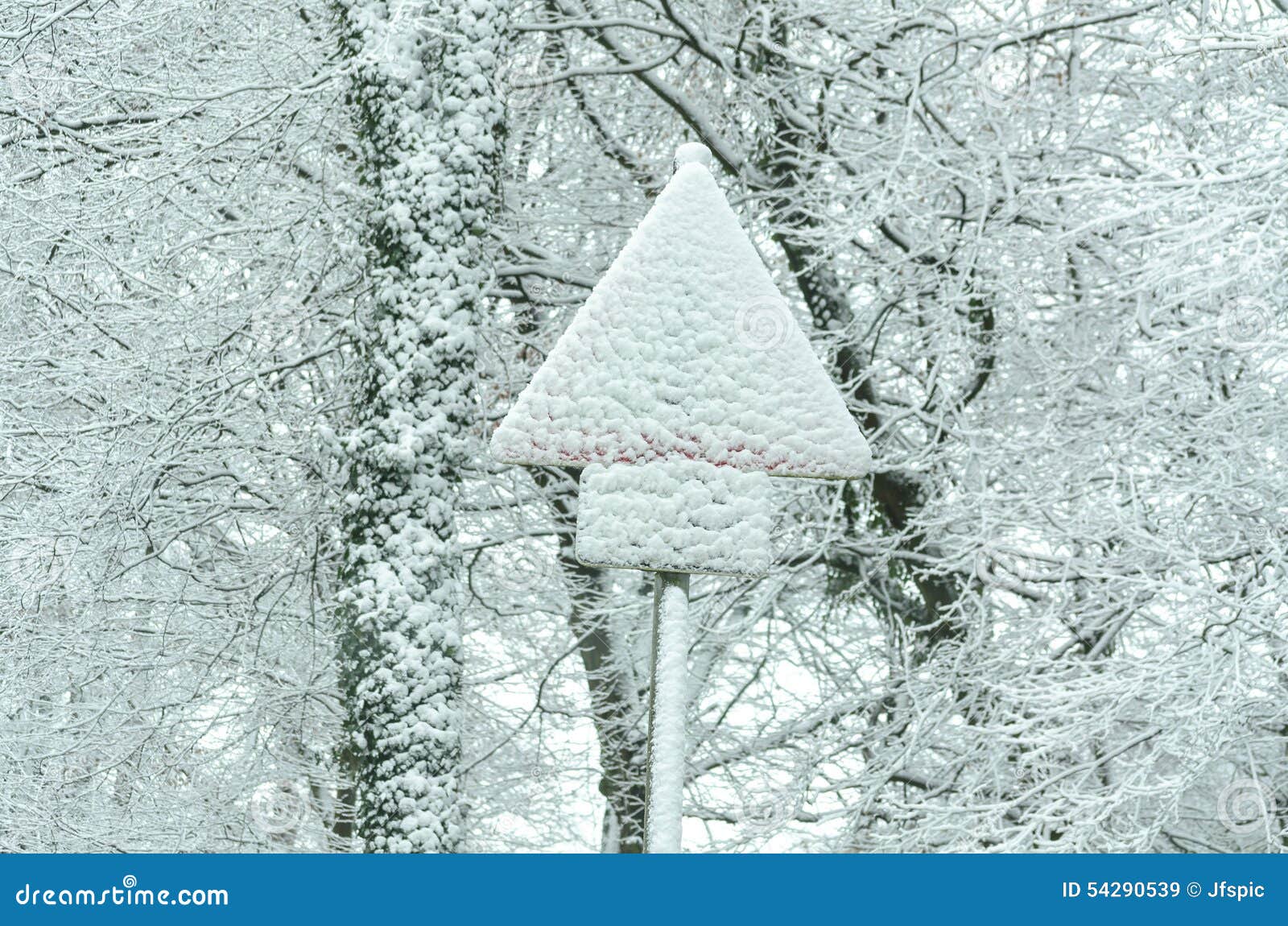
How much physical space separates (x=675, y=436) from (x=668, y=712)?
0.55m

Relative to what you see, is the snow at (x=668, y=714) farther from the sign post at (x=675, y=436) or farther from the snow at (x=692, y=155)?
the snow at (x=692, y=155)

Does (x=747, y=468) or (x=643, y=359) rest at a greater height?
(x=643, y=359)

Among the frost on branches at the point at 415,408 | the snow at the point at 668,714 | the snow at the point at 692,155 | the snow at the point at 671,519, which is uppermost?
Result: the frost on branches at the point at 415,408

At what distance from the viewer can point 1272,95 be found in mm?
7805

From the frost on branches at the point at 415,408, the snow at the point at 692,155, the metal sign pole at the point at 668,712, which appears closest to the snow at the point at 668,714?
the metal sign pole at the point at 668,712

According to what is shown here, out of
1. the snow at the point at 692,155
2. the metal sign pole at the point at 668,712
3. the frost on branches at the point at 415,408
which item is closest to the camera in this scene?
the metal sign pole at the point at 668,712

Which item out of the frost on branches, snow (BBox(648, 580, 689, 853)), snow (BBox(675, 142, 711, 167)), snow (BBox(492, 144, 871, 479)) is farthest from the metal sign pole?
the frost on branches

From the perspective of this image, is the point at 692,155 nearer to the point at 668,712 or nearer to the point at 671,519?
the point at 671,519

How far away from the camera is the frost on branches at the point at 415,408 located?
281 inches

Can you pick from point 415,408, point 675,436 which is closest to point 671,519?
point 675,436

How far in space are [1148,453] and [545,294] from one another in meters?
3.83

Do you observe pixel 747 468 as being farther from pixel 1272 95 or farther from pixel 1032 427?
pixel 1032 427

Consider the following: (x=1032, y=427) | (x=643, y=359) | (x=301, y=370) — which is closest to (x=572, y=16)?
(x=301, y=370)

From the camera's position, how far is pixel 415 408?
24.1 feet
